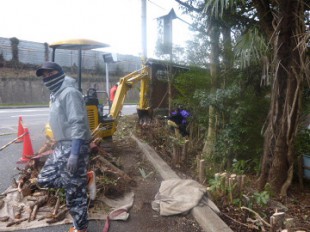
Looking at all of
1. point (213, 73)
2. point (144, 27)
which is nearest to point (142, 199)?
point (213, 73)

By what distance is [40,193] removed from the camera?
4371mm

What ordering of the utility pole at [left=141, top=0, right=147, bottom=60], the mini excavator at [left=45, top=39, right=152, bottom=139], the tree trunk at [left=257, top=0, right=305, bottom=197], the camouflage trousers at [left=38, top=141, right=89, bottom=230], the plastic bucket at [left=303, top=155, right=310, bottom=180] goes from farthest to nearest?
1. the utility pole at [left=141, top=0, right=147, bottom=60]
2. the mini excavator at [left=45, top=39, right=152, bottom=139]
3. the plastic bucket at [left=303, top=155, right=310, bottom=180]
4. the tree trunk at [left=257, top=0, right=305, bottom=197]
5. the camouflage trousers at [left=38, top=141, right=89, bottom=230]

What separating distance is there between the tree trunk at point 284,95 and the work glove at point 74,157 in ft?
11.5

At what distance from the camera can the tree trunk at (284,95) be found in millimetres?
4895

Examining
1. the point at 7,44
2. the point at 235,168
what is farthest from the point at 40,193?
the point at 7,44

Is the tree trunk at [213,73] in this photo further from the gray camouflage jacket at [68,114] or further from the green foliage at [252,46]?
the gray camouflage jacket at [68,114]

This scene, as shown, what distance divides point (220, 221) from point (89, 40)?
4461 mm

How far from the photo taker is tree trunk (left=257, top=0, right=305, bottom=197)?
489cm

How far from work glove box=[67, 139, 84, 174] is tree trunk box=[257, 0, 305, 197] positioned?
3.50 meters

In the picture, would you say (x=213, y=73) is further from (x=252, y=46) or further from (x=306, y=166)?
(x=306, y=166)

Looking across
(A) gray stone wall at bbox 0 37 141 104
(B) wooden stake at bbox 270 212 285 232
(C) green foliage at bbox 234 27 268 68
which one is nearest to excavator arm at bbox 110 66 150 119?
(C) green foliage at bbox 234 27 268 68

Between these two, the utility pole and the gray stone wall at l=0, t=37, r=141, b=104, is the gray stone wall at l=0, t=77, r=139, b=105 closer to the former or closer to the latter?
the gray stone wall at l=0, t=37, r=141, b=104

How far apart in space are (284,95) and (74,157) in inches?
146

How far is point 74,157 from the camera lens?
315cm
